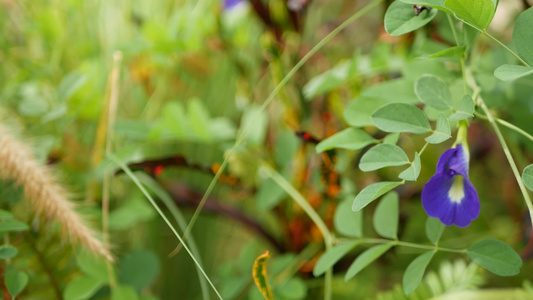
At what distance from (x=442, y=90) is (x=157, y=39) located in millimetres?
381

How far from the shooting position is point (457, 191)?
342mm

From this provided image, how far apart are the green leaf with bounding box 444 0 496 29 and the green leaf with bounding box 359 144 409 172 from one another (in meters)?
0.09

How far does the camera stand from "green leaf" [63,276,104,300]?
45 cm

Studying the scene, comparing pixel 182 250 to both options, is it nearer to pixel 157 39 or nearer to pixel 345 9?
pixel 157 39

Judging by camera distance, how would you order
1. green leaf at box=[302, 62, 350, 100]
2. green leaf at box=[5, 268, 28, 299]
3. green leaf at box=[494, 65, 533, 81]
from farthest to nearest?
green leaf at box=[302, 62, 350, 100]
green leaf at box=[5, 268, 28, 299]
green leaf at box=[494, 65, 533, 81]

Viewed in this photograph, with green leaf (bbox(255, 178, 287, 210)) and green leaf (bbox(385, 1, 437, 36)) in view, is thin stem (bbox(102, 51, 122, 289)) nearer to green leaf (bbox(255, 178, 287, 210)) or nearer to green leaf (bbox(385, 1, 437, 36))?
green leaf (bbox(255, 178, 287, 210))

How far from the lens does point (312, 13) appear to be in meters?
0.85

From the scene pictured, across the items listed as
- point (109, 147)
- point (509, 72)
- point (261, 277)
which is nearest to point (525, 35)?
point (509, 72)

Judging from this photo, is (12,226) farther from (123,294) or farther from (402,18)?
(402,18)

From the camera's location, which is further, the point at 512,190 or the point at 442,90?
the point at 512,190

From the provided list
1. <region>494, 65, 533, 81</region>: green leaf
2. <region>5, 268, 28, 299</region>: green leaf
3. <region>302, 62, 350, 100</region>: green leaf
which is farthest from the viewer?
<region>302, 62, 350, 100</region>: green leaf

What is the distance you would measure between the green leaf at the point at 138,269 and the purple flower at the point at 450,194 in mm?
317

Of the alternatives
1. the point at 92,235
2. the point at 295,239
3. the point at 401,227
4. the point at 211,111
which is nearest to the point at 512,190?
the point at 401,227

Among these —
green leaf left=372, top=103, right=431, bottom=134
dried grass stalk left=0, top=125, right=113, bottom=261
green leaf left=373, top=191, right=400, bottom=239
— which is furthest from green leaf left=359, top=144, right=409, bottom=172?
dried grass stalk left=0, top=125, right=113, bottom=261
